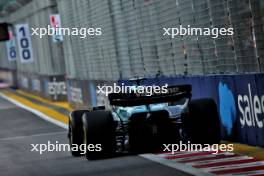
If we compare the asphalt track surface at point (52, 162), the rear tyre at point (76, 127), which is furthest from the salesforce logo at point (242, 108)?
the rear tyre at point (76, 127)

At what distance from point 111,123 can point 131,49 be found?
7912 millimetres

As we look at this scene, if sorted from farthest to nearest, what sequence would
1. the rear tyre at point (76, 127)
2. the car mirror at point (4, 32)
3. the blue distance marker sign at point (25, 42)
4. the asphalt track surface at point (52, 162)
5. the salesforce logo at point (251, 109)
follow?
the blue distance marker sign at point (25, 42), the car mirror at point (4, 32), the rear tyre at point (76, 127), the salesforce logo at point (251, 109), the asphalt track surface at point (52, 162)

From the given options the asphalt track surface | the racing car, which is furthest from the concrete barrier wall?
the asphalt track surface

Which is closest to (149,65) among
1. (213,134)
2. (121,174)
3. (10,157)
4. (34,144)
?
(34,144)

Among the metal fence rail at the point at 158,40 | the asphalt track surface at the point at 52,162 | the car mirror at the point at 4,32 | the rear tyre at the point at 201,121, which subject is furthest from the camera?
the car mirror at the point at 4,32

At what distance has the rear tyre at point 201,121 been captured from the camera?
1336 cm

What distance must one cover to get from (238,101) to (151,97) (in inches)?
63.6

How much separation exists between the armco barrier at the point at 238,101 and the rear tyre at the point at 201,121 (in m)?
0.51

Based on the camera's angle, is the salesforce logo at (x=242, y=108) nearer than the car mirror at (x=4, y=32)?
Yes

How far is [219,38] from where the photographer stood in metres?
14.8

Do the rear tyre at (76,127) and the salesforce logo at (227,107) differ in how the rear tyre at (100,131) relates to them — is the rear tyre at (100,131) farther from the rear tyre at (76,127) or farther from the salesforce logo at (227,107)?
the salesforce logo at (227,107)

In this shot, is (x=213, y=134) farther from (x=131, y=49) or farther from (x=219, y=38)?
(x=131, y=49)

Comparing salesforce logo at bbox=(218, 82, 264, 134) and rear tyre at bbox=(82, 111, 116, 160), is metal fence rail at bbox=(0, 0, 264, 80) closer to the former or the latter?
salesforce logo at bbox=(218, 82, 264, 134)

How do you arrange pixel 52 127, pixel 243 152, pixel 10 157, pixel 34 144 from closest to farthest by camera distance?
1. pixel 243 152
2. pixel 10 157
3. pixel 34 144
4. pixel 52 127
